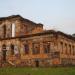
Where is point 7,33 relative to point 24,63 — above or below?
above

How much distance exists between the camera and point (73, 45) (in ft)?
132

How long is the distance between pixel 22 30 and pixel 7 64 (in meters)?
7.47

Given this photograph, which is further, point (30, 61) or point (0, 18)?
point (0, 18)

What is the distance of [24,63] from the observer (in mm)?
35875

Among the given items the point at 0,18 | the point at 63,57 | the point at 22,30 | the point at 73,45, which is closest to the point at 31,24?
the point at 22,30

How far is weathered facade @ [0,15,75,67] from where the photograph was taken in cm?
3303

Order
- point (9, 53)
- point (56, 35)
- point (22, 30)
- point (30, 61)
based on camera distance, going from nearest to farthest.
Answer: point (56, 35)
point (30, 61)
point (9, 53)
point (22, 30)

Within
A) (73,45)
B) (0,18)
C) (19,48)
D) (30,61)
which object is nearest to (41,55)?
(30,61)

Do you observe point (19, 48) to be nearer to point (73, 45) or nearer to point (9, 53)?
point (9, 53)

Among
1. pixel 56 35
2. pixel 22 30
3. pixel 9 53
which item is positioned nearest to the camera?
pixel 56 35

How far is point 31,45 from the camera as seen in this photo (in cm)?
3575

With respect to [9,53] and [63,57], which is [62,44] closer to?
[63,57]

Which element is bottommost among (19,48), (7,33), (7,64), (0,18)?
(7,64)

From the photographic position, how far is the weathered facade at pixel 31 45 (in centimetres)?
3303
